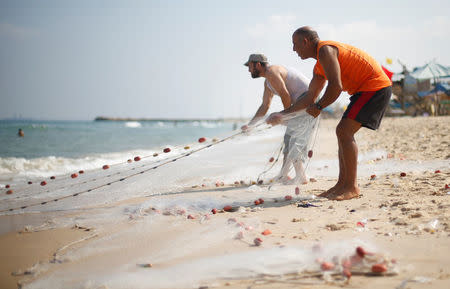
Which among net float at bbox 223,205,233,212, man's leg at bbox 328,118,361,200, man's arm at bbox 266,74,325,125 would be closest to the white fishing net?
man's arm at bbox 266,74,325,125

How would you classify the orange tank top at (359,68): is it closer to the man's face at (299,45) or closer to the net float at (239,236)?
the man's face at (299,45)

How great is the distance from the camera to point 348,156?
370cm

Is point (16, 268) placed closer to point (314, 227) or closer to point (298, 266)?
point (298, 266)

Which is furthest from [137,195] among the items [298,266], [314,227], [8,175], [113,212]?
[8,175]

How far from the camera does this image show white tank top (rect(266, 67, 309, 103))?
497 cm

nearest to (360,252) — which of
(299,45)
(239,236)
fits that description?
(239,236)

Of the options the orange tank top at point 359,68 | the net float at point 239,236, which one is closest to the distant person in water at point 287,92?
the orange tank top at point 359,68

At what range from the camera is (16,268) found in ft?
8.66

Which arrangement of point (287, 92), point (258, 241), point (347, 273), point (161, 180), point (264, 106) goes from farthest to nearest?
point (264, 106)
point (161, 180)
point (287, 92)
point (258, 241)
point (347, 273)

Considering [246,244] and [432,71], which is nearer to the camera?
[246,244]

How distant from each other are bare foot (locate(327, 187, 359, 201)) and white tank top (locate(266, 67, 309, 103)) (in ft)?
5.58

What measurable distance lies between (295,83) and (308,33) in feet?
4.36

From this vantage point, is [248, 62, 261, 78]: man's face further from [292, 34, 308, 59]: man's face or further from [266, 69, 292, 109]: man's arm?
[292, 34, 308, 59]: man's face

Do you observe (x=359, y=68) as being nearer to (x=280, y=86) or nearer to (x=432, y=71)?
(x=280, y=86)
